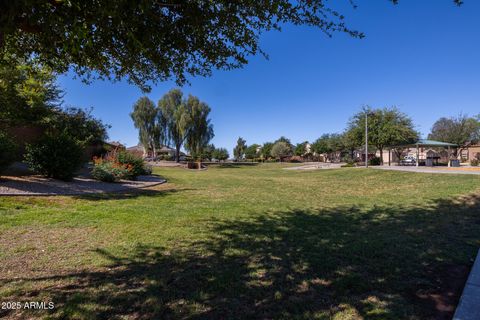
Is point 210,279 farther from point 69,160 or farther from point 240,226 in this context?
point 69,160

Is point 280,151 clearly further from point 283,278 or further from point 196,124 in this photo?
point 283,278

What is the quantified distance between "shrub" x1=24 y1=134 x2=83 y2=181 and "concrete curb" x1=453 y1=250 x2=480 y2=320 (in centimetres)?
1216

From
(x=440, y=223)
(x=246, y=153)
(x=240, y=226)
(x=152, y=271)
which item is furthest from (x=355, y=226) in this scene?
(x=246, y=153)

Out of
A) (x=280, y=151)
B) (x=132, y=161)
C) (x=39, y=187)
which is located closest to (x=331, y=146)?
(x=280, y=151)

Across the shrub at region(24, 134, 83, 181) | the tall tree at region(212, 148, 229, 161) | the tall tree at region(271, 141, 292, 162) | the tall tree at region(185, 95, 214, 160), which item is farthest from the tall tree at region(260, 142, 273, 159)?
the shrub at region(24, 134, 83, 181)

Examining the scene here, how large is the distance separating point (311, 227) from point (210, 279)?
3.10 metres

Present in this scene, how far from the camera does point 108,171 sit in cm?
1298

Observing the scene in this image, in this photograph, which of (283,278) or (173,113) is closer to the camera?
(283,278)

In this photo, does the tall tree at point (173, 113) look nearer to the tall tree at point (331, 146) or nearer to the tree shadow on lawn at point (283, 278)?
the tall tree at point (331, 146)

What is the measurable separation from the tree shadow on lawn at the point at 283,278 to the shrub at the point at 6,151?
24.0ft

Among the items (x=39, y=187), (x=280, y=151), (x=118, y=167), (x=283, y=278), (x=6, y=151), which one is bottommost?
(x=283, y=278)

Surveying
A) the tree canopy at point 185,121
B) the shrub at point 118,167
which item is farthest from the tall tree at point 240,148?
the shrub at point 118,167

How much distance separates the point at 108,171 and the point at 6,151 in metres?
4.28

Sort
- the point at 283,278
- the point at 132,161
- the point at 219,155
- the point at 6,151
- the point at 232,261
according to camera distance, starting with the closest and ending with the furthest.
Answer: the point at 283,278 < the point at 232,261 < the point at 6,151 < the point at 132,161 < the point at 219,155
